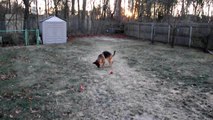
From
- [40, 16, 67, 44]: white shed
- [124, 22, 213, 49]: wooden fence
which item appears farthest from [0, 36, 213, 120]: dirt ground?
[40, 16, 67, 44]: white shed

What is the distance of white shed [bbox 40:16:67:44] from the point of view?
557 inches

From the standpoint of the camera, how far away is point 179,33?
1453 centimetres

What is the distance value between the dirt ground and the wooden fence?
4.90 m

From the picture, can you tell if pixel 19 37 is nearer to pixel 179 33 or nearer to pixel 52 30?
pixel 52 30

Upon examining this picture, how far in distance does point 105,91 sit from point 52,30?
33.2 ft

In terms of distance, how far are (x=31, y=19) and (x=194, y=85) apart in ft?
48.7

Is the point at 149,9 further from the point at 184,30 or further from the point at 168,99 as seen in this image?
the point at 168,99

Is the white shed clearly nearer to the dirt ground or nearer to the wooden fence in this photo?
the dirt ground

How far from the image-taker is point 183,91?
528 centimetres

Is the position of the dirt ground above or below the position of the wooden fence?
below

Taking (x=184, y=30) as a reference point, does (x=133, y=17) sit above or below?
above

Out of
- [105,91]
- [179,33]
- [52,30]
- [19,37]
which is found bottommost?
[105,91]

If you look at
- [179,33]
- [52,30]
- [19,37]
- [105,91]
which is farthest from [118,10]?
[105,91]

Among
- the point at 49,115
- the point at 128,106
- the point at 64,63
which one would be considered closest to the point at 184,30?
the point at 64,63
